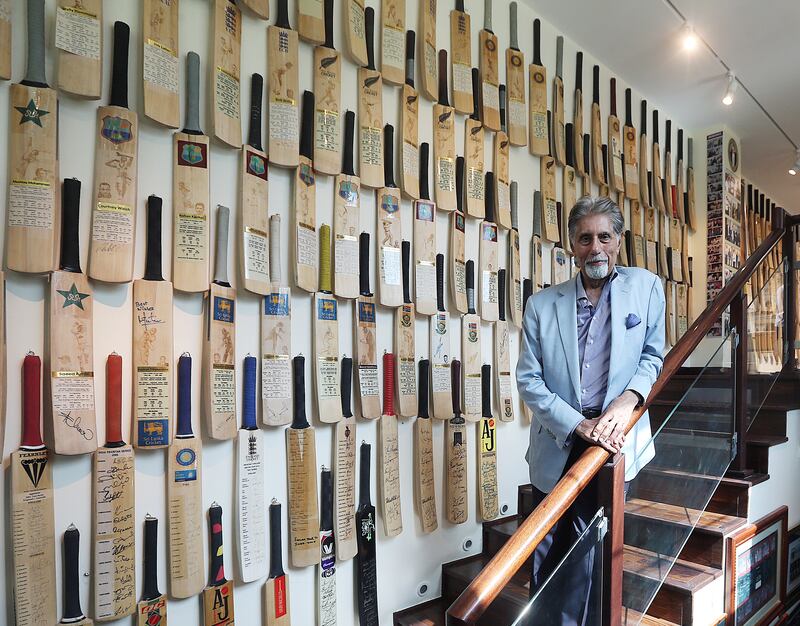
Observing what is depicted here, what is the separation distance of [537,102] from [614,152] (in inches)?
36.0

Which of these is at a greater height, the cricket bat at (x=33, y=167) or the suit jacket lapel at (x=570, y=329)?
the cricket bat at (x=33, y=167)

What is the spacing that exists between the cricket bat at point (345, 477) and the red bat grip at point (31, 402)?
3.29 feet

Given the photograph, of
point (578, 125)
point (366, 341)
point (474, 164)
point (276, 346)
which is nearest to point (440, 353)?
point (366, 341)

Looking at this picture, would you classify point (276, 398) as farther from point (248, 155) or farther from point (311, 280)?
point (248, 155)

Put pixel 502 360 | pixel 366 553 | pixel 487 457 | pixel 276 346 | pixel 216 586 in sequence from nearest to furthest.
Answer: pixel 216 586
pixel 276 346
pixel 366 553
pixel 487 457
pixel 502 360

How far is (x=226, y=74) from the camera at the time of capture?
1.97m

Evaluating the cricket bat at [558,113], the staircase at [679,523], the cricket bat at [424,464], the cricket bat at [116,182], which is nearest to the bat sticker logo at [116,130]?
the cricket bat at [116,182]

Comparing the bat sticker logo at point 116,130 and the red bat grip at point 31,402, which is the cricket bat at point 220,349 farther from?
the red bat grip at point 31,402

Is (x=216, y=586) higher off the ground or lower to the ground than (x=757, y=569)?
higher

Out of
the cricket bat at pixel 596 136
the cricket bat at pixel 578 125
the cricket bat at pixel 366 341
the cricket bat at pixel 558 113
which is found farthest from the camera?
the cricket bat at pixel 596 136

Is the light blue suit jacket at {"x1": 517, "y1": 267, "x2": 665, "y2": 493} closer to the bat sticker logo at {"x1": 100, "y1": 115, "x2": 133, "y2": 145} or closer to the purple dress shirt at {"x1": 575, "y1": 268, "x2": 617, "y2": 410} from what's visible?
the purple dress shirt at {"x1": 575, "y1": 268, "x2": 617, "y2": 410}

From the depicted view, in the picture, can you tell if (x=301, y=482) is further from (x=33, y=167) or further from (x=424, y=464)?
(x=33, y=167)

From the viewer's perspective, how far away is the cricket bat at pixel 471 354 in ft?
8.97

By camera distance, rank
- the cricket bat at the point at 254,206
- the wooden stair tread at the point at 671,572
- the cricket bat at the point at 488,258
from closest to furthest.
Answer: the wooden stair tread at the point at 671,572 → the cricket bat at the point at 254,206 → the cricket bat at the point at 488,258
